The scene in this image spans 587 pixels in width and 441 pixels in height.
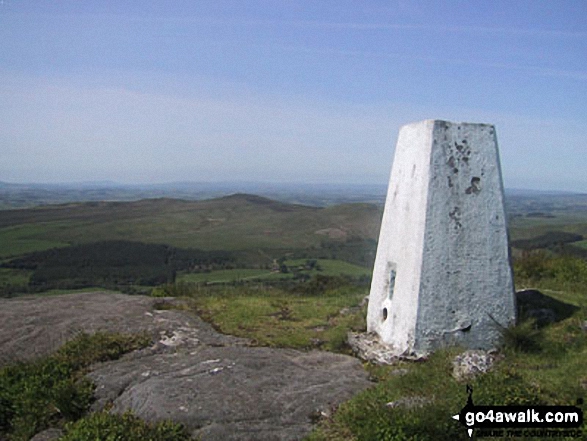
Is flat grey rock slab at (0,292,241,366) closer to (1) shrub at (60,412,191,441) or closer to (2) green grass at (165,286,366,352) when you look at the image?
(2) green grass at (165,286,366,352)

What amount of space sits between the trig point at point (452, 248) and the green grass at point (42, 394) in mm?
5101

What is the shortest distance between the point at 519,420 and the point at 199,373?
421cm

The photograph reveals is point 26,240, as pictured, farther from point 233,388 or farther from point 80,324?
point 233,388

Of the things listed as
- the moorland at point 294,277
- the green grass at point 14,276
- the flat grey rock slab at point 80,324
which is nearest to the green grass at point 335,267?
the moorland at point 294,277

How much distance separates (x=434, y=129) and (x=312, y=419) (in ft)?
17.2

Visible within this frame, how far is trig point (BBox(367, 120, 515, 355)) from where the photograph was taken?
320 inches

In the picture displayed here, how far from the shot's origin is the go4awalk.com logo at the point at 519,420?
16.4ft

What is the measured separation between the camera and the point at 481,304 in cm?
830

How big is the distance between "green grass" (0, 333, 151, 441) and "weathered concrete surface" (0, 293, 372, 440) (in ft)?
0.84

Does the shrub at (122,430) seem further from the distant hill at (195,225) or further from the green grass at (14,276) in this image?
the distant hill at (195,225)

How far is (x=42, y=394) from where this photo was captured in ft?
21.6

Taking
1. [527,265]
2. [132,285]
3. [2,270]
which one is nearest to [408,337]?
[527,265]

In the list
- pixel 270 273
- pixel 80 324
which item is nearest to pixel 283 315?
pixel 80 324

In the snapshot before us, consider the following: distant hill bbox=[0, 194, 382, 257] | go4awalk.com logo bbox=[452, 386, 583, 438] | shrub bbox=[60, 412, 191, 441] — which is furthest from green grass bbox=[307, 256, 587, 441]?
distant hill bbox=[0, 194, 382, 257]
